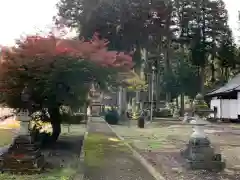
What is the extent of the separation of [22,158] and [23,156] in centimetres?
7

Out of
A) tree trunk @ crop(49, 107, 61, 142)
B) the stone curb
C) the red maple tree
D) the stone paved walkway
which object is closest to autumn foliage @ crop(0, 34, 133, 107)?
the red maple tree

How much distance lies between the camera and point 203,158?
36.9 ft

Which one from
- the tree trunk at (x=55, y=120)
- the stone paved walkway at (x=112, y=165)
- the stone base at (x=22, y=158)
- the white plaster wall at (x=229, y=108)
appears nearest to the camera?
the stone paved walkway at (x=112, y=165)

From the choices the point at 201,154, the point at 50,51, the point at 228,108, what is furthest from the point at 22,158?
the point at 228,108

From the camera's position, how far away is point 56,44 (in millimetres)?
13219

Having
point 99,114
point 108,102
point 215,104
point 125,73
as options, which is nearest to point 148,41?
point 215,104

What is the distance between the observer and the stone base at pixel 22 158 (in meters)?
10.3

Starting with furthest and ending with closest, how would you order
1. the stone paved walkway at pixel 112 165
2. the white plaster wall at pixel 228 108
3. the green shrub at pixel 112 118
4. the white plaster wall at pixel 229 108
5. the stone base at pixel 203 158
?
the white plaster wall at pixel 229 108, the white plaster wall at pixel 228 108, the green shrub at pixel 112 118, the stone base at pixel 203 158, the stone paved walkway at pixel 112 165

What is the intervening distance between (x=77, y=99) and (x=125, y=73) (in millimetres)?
2485

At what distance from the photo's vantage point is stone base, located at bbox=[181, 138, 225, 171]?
11.1m

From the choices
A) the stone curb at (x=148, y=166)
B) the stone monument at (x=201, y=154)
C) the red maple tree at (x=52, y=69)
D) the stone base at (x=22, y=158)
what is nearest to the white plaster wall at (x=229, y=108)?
the stone curb at (x=148, y=166)

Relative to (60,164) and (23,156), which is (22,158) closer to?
(23,156)

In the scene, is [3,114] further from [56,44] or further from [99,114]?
[99,114]

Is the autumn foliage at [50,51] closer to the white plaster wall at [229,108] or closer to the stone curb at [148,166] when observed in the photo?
the stone curb at [148,166]
